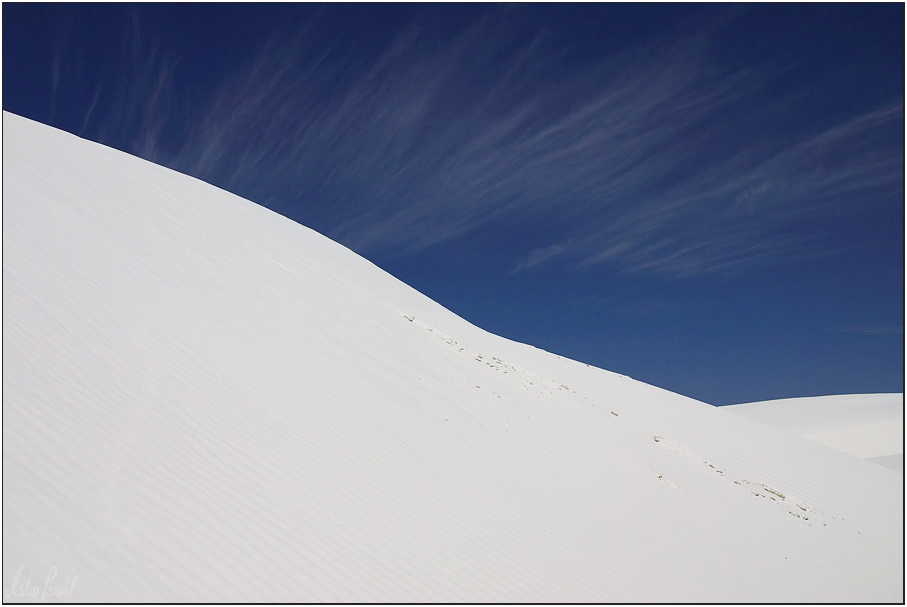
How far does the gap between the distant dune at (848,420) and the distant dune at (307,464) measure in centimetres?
2649

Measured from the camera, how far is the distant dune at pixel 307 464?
169 inches

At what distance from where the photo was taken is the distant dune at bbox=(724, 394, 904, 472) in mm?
35344

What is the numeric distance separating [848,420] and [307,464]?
4861cm

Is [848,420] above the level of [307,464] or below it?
above

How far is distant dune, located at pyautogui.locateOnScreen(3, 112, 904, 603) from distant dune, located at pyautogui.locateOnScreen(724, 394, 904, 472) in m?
26.5

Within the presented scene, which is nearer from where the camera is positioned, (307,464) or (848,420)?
(307,464)

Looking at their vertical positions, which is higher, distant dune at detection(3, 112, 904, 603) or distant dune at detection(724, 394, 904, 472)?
distant dune at detection(724, 394, 904, 472)

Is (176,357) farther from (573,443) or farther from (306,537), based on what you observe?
(573,443)

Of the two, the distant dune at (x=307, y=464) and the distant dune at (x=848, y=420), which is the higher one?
the distant dune at (x=848, y=420)

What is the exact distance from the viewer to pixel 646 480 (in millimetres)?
10070

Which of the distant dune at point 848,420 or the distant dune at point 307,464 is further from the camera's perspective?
the distant dune at point 848,420

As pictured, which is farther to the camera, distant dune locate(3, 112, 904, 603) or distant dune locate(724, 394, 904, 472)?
distant dune locate(724, 394, 904, 472)

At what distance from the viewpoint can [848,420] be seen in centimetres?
4153

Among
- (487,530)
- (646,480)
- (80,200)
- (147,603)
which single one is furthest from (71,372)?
(646,480)
